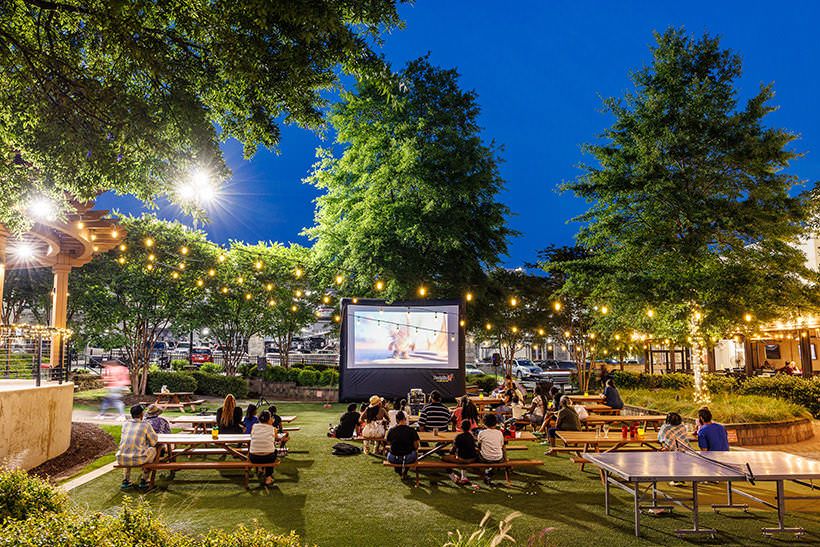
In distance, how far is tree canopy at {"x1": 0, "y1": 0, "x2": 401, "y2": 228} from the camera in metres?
4.82

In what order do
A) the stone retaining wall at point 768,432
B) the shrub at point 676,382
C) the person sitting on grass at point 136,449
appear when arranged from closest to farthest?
1. the person sitting on grass at point 136,449
2. the stone retaining wall at point 768,432
3. the shrub at point 676,382

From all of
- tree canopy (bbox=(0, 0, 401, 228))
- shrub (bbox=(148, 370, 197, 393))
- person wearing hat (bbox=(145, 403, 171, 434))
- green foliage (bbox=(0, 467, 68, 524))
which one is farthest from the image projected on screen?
green foliage (bbox=(0, 467, 68, 524))

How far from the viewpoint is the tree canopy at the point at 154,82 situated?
482cm

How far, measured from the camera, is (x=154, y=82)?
538cm

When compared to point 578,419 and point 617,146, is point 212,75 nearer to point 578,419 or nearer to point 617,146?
point 578,419

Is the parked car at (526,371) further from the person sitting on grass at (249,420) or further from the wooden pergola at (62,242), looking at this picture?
the wooden pergola at (62,242)

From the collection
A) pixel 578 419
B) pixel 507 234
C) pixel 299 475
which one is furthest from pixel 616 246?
pixel 299 475

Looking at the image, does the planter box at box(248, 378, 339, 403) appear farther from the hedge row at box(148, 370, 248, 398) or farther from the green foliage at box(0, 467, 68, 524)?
the green foliage at box(0, 467, 68, 524)

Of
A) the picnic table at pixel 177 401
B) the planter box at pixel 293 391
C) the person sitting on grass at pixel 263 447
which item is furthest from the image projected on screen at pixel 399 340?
the person sitting on grass at pixel 263 447

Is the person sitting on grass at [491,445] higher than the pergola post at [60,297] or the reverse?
the reverse

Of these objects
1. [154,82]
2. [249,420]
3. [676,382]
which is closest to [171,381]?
[249,420]

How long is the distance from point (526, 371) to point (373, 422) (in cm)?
2788

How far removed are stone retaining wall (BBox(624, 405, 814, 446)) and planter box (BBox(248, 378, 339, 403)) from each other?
578 inches

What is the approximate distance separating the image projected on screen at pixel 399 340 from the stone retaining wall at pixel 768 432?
914 centimetres
